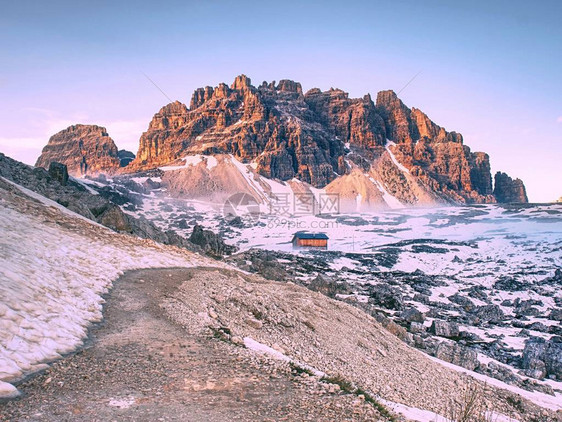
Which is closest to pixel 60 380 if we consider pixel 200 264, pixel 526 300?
pixel 200 264

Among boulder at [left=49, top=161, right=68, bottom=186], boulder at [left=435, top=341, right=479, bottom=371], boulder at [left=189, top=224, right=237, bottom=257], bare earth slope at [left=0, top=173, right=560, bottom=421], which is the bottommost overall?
boulder at [left=435, top=341, right=479, bottom=371]

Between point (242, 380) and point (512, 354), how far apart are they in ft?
79.3

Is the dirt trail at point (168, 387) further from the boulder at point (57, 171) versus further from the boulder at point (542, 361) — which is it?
the boulder at point (57, 171)

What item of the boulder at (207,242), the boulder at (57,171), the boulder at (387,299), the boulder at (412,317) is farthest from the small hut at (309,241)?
the boulder at (412,317)

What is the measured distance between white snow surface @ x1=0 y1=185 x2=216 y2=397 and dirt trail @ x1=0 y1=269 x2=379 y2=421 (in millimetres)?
559

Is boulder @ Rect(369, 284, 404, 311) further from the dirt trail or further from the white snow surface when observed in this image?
the dirt trail

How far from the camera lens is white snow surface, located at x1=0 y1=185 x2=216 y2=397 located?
8.29m

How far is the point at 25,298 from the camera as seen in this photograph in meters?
10.2

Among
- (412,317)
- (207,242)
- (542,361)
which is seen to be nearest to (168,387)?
(542,361)

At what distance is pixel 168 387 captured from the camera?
7.64 metres

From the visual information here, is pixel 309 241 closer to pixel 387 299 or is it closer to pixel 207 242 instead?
pixel 207 242

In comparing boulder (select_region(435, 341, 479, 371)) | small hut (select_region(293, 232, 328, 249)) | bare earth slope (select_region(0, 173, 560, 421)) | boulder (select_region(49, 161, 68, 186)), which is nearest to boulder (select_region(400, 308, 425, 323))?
boulder (select_region(435, 341, 479, 371))

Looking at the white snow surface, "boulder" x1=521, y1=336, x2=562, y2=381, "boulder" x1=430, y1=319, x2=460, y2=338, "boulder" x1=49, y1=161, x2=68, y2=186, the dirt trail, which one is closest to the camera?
the dirt trail

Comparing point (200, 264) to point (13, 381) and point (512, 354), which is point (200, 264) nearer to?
point (13, 381)
